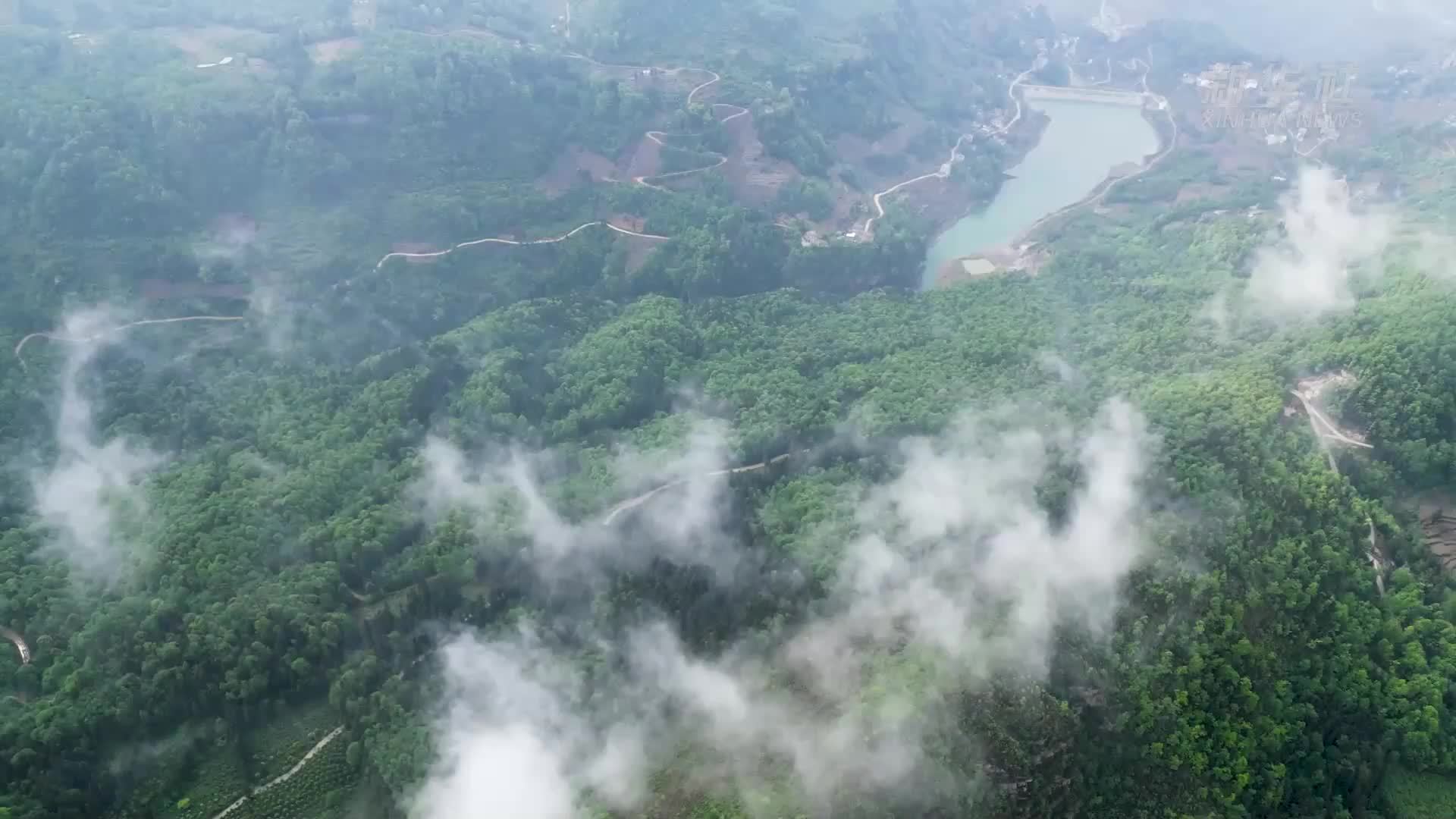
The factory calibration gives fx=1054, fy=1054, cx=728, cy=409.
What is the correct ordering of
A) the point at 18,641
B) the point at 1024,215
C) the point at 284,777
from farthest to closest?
the point at 1024,215 → the point at 18,641 → the point at 284,777

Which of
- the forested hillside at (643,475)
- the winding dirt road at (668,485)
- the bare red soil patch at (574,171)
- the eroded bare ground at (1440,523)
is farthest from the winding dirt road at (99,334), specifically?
the eroded bare ground at (1440,523)

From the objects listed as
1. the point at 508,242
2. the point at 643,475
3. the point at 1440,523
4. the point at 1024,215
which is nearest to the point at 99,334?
the point at 508,242

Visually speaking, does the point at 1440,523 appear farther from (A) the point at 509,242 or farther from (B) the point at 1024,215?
(A) the point at 509,242

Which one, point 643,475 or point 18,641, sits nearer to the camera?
point 18,641

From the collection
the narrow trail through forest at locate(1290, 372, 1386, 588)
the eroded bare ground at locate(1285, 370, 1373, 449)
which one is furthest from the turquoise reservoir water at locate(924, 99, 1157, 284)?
the narrow trail through forest at locate(1290, 372, 1386, 588)

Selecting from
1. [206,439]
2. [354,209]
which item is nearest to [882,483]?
[206,439]

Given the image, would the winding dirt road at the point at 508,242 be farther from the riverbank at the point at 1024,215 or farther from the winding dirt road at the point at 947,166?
the riverbank at the point at 1024,215

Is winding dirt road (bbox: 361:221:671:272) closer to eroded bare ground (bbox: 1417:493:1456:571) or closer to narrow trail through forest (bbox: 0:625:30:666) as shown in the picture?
narrow trail through forest (bbox: 0:625:30:666)

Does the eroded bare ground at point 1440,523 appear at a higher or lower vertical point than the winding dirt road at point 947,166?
higher
